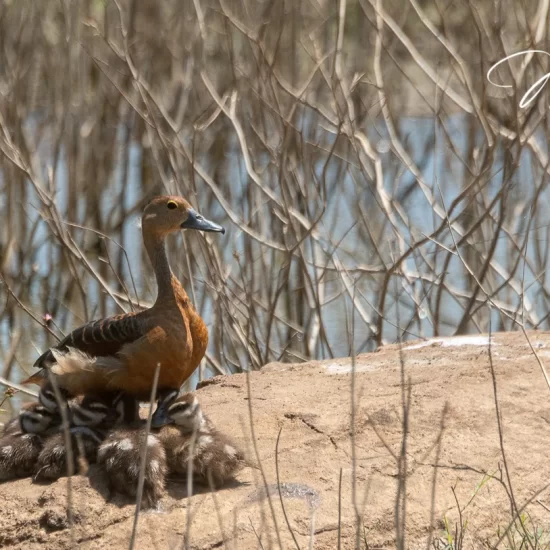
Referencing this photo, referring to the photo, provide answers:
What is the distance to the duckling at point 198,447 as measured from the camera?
12.4 feet

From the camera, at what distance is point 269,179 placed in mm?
7305

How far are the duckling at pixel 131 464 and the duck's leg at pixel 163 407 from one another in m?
0.18

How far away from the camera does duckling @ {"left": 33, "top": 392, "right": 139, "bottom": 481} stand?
387 cm

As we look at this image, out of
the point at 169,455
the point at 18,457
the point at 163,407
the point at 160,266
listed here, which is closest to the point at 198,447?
the point at 169,455

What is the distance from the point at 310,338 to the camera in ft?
21.8

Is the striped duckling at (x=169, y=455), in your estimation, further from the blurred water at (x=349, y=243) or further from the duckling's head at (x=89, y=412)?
the blurred water at (x=349, y=243)

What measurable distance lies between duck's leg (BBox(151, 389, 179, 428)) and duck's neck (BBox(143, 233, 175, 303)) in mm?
400

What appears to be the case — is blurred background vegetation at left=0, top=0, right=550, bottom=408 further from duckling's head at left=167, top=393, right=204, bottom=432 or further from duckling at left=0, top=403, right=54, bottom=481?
duckling's head at left=167, top=393, right=204, bottom=432

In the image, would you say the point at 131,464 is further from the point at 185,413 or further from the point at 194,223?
the point at 194,223

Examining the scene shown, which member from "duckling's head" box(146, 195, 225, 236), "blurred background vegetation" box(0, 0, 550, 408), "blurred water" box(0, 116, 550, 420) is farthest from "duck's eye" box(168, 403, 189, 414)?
"blurred water" box(0, 116, 550, 420)

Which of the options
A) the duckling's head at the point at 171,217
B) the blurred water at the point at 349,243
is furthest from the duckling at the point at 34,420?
the blurred water at the point at 349,243

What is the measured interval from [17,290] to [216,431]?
503 centimetres

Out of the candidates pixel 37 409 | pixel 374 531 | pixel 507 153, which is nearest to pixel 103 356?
pixel 37 409

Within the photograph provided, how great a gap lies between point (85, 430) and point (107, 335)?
0.44m
